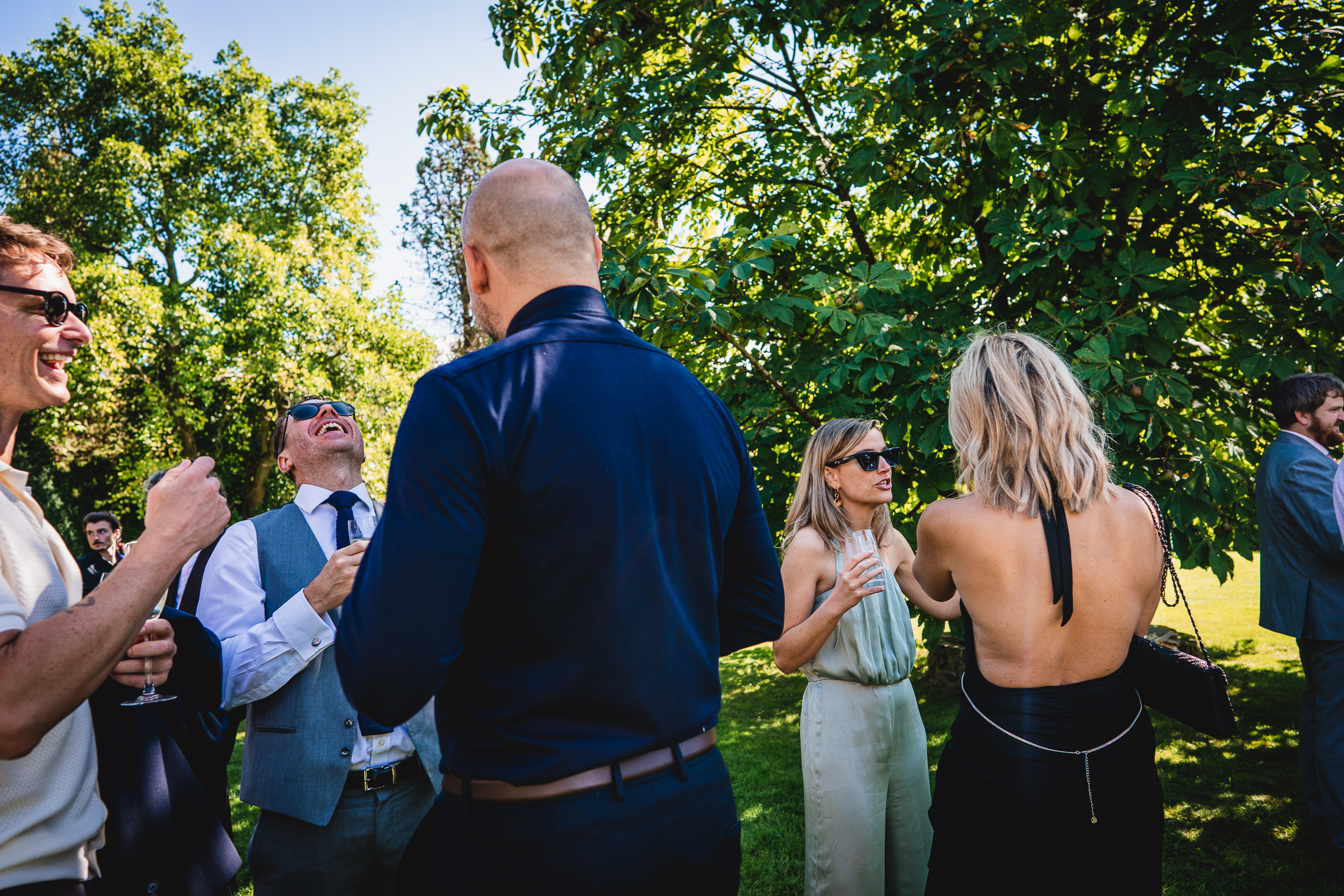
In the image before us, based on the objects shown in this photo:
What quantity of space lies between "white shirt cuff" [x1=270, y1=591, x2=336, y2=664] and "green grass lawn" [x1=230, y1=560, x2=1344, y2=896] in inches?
119

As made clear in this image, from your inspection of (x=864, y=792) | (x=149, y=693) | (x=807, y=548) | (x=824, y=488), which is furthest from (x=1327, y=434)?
(x=149, y=693)

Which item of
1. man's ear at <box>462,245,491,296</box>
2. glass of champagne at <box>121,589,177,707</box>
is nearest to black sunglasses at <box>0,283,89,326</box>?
glass of champagne at <box>121,589,177,707</box>

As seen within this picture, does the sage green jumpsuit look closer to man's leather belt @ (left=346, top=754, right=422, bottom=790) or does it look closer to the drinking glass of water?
the drinking glass of water

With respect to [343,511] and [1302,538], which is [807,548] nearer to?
[343,511]

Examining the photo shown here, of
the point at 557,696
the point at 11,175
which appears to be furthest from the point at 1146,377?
the point at 11,175

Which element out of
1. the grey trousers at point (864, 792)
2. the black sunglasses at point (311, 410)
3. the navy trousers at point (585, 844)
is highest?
the black sunglasses at point (311, 410)

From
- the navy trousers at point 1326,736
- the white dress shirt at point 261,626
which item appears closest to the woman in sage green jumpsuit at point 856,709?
the white dress shirt at point 261,626

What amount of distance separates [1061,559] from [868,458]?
1.35 metres

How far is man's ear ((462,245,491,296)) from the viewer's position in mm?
1612

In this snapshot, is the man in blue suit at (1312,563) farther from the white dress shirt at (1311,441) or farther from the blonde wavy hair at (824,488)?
the blonde wavy hair at (824,488)

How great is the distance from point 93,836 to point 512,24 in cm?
596

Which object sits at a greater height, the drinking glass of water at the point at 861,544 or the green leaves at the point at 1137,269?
the green leaves at the point at 1137,269

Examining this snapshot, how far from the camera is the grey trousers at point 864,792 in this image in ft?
10.4

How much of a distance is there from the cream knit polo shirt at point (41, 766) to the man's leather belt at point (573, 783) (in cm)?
83
